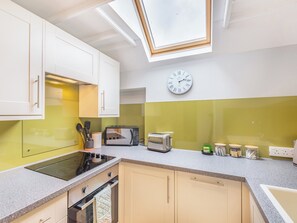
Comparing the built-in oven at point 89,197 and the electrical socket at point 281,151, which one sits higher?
the electrical socket at point 281,151

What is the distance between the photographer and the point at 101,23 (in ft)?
4.71

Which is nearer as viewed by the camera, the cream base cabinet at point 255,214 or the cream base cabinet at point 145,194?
the cream base cabinet at point 255,214

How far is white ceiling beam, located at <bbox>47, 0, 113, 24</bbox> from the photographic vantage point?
111cm

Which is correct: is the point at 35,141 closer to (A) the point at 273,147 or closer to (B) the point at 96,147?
(B) the point at 96,147

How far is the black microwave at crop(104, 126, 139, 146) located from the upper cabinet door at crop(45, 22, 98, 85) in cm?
68

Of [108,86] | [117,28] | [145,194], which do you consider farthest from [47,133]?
[117,28]

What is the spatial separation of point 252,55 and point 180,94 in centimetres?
80

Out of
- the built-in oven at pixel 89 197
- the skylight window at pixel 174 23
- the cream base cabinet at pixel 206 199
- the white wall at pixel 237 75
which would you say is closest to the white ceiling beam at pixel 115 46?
the skylight window at pixel 174 23

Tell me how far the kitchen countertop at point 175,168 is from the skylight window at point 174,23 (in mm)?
1274

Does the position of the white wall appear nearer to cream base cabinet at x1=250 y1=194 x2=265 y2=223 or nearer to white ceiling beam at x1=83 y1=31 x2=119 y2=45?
white ceiling beam at x1=83 y1=31 x2=119 y2=45

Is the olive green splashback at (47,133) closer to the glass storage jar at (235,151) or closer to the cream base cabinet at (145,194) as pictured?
the cream base cabinet at (145,194)

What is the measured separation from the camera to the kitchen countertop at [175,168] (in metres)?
0.72

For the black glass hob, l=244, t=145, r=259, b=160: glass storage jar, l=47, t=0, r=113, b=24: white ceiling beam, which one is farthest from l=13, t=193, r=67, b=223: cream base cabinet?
l=244, t=145, r=259, b=160: glass storage jar

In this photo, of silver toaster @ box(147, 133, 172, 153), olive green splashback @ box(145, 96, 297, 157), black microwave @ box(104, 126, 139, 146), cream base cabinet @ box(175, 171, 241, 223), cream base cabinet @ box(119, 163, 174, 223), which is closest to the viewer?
cream base cabinet @ box(175, 171, 241, 223)
